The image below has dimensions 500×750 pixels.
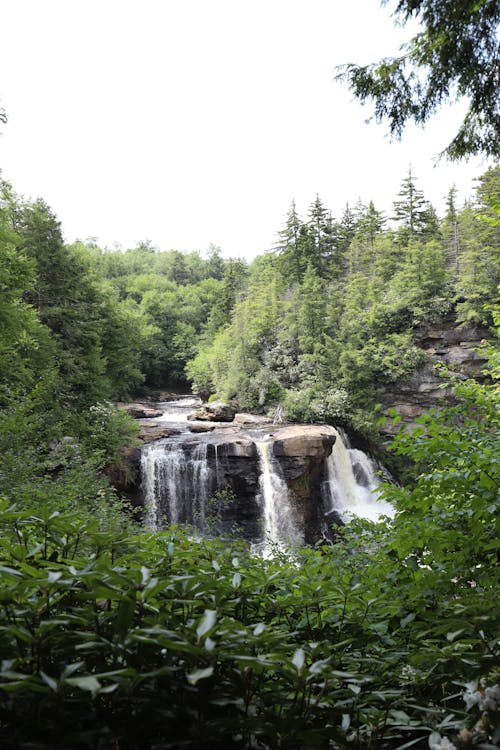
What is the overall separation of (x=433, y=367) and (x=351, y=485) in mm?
7004

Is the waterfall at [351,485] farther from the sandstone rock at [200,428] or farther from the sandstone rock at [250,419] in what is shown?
the sandstone rock at [200,428]

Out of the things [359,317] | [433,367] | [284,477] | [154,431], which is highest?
[359,317]

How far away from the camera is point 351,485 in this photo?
621 inches

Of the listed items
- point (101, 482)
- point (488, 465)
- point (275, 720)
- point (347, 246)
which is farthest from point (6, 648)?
point (347, 246)

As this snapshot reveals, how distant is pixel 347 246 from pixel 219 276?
3940 cm

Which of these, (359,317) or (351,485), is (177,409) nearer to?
(359,317)

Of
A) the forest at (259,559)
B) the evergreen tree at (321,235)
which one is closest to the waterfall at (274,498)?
the forest at (259,559)

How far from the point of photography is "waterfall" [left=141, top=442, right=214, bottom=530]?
44.3 feet

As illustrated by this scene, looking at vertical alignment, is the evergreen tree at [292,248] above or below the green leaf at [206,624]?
above

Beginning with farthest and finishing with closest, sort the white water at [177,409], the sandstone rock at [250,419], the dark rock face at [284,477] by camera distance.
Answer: the white water at [177,409]
the sandstone rock at [250,419]
the dark rock face at [284,477]

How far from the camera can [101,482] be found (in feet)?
30.0

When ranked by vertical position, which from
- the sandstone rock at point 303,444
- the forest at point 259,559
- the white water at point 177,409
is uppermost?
the forest at point 259,559

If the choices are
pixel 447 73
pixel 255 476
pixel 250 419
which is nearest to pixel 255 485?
pixel 255 476

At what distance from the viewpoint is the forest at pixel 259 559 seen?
97cm
